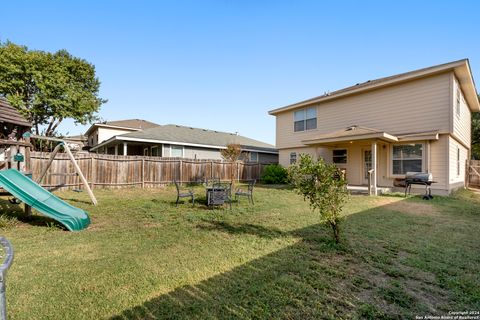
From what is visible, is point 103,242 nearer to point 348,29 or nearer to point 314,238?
point 314,238

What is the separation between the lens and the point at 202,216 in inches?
278

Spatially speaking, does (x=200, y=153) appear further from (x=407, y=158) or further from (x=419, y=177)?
(x=419, y=177)

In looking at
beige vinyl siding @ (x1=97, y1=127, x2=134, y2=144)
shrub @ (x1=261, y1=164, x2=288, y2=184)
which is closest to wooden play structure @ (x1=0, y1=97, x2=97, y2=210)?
shrub @ (x1=261, y1=164, x2=288, y2=184)

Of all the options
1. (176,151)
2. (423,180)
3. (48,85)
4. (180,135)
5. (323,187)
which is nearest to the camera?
(323,187)

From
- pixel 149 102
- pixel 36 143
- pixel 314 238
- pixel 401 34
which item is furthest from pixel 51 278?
pixel 36 143

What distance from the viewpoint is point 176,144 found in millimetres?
18328

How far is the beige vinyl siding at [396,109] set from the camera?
11.2 meters

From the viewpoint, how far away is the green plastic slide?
566 centimetres

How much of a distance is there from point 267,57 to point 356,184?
923 cm

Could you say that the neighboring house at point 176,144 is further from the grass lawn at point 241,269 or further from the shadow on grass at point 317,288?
the shadow on grass at point 317,288

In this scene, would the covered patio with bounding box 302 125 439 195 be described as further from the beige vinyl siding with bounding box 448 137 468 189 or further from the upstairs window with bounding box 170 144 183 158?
the upstairs window with bounding box 170 144 183 158

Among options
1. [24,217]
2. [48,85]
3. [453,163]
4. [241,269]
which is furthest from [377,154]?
[48,85]

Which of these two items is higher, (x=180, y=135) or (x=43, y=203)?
(x=180, y=135)

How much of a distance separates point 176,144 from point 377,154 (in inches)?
537
